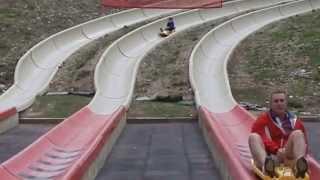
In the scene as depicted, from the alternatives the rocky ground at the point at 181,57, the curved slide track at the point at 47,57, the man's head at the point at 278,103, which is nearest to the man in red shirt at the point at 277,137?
the man's head at the point at 278,103

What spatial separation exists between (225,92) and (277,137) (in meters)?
10.5

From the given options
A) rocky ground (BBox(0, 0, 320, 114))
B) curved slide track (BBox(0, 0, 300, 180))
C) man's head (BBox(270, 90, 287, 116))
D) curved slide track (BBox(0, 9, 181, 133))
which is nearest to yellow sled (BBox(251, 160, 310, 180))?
man's head (BBox(270, 90, 287, 116))

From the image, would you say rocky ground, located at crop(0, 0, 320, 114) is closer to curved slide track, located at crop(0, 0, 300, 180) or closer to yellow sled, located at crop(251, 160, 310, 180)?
curved slide track, located at crop(0, 0, 300, 180)

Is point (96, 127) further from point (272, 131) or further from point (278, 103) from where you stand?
point (278, 103)

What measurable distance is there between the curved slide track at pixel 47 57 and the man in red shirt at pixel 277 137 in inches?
298

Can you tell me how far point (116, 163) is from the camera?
10141mm

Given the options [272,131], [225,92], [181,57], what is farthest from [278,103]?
[181,57]

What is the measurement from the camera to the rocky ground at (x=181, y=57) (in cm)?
1831

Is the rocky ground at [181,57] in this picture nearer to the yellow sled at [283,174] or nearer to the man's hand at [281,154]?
the man's hand at [281,154]

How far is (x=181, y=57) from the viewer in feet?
73.0

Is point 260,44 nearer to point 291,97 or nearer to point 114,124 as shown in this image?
point 291,97

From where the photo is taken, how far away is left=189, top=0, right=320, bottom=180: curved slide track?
28.2ft

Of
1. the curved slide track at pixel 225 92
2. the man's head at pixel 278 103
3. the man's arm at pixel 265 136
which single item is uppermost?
the man's head at pixel 278 103

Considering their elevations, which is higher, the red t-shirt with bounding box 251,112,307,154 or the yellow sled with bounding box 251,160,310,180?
the red t-shirt with bounding box 251,112,307,154
